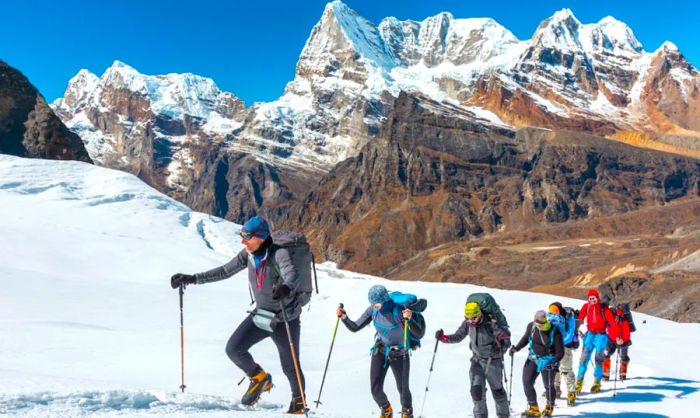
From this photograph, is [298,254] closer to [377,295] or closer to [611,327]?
[377,295]

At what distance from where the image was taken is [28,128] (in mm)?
85125

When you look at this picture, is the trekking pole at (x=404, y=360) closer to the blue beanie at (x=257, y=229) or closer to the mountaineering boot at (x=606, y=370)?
the blue beanie at (x=257, y=229)

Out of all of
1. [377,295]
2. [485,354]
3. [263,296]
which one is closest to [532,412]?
[485,354]

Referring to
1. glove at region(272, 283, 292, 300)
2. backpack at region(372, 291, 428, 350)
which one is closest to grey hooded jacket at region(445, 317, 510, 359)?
backpack at region(372, 291, 428, 350)

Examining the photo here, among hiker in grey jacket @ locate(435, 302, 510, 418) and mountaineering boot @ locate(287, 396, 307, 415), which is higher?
hiker in grey jacket @ locate(435, 302, 510, 418)

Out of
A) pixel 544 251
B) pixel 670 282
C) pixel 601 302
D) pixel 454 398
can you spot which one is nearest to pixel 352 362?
pixel 454 398

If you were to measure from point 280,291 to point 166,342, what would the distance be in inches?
343

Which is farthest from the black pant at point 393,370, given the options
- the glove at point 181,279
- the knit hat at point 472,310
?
the glove at point 181,279

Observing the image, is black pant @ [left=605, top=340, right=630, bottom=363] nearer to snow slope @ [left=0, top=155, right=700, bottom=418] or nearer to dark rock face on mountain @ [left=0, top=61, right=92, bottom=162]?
snow slope @ [left=0, top=155, right=700, bottom=418]

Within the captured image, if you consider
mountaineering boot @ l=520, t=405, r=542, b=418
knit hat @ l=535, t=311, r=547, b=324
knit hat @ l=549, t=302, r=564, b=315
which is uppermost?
knit hat @ l=549, t=302, r=564, b=315

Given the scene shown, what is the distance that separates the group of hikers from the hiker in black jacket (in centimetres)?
2

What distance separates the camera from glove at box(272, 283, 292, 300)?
299 inches

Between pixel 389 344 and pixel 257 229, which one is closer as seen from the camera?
pixel 257 229

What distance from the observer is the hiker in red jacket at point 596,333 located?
1443 centimetres
